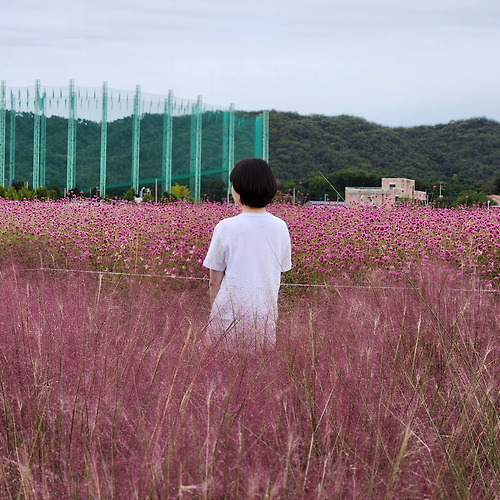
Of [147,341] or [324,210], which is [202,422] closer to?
[147,341]

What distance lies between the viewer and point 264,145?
2970cm

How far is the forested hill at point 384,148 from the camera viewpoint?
3095 centimetres

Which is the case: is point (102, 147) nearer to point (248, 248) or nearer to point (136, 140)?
point (136, 140)

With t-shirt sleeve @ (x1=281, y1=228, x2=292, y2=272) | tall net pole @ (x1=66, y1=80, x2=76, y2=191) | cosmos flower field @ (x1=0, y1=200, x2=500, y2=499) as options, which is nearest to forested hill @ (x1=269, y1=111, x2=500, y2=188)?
tall net pole @ (x1=66, y1=80, x2=76, y2=191)

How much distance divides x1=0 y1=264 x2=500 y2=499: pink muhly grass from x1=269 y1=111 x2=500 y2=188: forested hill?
2736cm

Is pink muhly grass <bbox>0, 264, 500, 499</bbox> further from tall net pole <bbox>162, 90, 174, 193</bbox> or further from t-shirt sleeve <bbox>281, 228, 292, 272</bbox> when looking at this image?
tall net pole <bbox>162, 90, 174, 193</bbox>

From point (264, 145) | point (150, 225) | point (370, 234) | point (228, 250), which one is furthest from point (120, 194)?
point (228, 250)

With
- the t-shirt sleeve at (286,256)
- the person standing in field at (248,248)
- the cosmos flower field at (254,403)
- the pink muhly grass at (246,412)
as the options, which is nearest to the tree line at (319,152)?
the t-shirt sleeve at (286,256)

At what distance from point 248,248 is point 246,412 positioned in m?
1.20

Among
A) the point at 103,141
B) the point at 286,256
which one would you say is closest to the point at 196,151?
the point at 103,141

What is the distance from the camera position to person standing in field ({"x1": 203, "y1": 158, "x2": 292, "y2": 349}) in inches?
107

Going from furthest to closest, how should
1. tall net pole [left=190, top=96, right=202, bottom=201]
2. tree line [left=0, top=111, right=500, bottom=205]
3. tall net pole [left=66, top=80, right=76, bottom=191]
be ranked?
tall net pole [left=190, top=96, right=202, bottom=201] < tree line [left=0, top=111, right=500, bottom=205] < tall net pole [left=66, top=80, right=76, bottom=191]

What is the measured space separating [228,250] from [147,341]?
0.74 meters

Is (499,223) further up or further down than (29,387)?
further up
